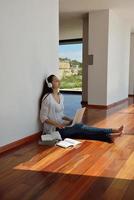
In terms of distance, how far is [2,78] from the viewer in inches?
123

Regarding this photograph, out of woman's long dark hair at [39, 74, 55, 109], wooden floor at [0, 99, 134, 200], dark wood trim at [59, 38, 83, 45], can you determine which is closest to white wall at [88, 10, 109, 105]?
woman's long dark hair at [39, 74, 55, 109]

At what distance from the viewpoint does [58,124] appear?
365 cm

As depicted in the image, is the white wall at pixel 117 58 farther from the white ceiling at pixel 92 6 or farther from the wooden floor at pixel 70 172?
the wooden floor at pixel 70 172

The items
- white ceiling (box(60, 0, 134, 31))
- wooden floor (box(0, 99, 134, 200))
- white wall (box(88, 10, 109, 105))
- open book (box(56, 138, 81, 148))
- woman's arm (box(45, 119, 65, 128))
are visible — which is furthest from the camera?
white wall (box(88, 10, 109, 105))

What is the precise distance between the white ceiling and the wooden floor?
3634 millimetres

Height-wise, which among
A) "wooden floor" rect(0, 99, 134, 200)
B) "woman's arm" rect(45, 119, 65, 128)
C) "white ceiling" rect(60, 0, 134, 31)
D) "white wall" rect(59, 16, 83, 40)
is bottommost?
"wooden floor" rect(0, 99, 134, 200)

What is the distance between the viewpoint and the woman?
12.1ft

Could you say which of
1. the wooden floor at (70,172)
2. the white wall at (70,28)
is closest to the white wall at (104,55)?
the white wall at (70,28)

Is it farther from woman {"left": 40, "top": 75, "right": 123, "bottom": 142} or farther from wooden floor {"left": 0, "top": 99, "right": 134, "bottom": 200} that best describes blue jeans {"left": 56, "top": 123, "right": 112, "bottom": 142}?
wooden floor {"left": 0, "top": 99, "right": 134, "bottom": 200}

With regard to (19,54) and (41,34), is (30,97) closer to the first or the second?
(19,54)

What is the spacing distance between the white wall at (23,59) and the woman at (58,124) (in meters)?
0.18

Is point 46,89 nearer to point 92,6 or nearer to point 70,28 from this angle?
point 92,6

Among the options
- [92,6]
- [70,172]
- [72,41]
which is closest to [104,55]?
[92,6]

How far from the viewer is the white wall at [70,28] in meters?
8.37
